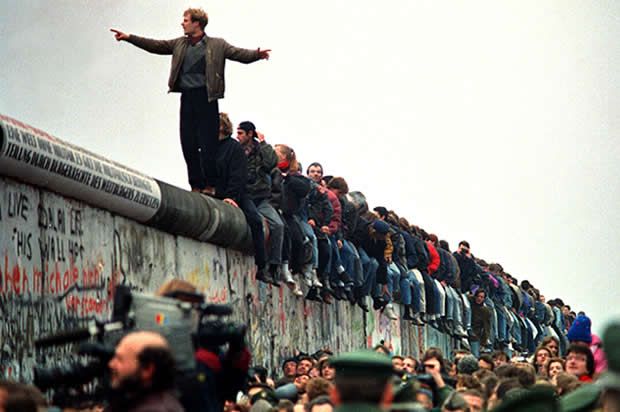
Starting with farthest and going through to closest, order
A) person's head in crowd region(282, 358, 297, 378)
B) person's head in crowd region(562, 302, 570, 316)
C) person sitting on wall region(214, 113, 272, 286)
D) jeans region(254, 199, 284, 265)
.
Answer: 1. person's head in crowd region(562, 302, 570, 316)
2. jeans region(254, 199, 284, 265)
3. person sitting on wall region(214, 113, 272, 286)
4. person's head in crowd region(282, 358, 297, 378)

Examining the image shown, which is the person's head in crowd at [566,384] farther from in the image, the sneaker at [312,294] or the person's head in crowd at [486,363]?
the sneaker at [312,294]

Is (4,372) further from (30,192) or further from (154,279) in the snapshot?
(154,279)

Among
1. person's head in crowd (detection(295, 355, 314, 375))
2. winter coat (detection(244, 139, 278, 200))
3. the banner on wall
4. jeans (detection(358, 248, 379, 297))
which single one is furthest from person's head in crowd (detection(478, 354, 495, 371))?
jeans (detection(358, 248, 379, 297))

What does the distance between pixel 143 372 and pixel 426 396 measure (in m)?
5.73

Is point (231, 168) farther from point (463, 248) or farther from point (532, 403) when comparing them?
point (463, 248)

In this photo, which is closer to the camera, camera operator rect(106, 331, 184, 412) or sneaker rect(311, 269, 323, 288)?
camera operator rect(106, 331, 184, 412)

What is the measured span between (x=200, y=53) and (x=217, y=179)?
1534 millimetres

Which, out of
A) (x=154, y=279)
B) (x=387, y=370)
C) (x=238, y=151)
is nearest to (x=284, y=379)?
(x=154, y=279)

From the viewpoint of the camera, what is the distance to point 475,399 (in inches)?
623

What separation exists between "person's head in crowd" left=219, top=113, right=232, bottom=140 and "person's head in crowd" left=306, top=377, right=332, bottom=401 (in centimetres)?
720

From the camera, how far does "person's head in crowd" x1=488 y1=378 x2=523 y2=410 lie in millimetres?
14875

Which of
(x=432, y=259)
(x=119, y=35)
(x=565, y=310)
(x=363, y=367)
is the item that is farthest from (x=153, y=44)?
(x=565, y=310)

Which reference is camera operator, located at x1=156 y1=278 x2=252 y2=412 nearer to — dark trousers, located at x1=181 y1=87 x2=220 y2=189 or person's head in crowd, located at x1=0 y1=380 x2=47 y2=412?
person's head in crowd, located at x1=0 y1=380 x2=47 y2=412

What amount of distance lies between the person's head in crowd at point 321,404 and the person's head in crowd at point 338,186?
1412 centimetres
